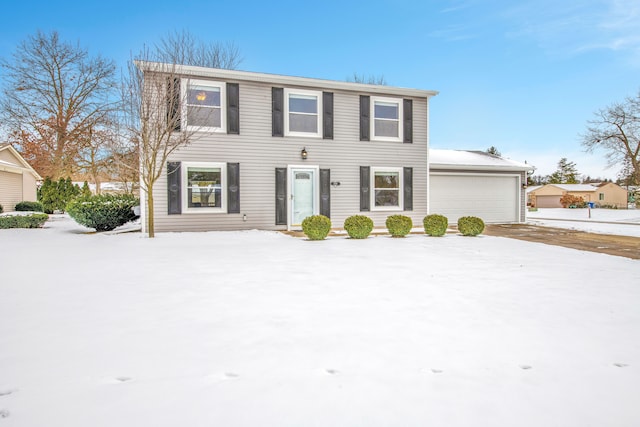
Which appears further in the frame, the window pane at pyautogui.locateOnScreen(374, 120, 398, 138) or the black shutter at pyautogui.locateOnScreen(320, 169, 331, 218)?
the window pane at pyautogui.locateOnScreen(374, 120, 398, 138)

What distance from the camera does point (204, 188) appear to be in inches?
421

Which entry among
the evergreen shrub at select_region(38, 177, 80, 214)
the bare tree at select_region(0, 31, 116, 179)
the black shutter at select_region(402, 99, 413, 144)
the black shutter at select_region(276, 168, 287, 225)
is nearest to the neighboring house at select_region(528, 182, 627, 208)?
the black shutter at select_region(402, 99, 413, 144)

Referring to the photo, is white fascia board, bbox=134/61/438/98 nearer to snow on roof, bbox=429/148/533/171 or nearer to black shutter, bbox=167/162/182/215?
black shutter, bbox=167/162/182/215

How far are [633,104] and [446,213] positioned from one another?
1660 centimetres

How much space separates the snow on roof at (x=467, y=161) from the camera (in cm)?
1455

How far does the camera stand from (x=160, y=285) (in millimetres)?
4461

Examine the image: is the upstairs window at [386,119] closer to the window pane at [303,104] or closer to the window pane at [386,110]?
the window pane at [386,110]

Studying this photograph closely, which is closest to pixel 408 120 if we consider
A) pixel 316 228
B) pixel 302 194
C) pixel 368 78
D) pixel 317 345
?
pixel 302 194

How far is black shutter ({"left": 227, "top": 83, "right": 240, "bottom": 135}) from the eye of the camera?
35.1ft

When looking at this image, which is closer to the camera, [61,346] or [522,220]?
[61,346]

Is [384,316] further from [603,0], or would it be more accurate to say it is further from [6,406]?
[603,0]

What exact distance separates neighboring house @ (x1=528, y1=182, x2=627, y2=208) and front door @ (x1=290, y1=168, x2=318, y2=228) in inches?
1525

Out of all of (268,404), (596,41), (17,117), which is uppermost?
(596,41)

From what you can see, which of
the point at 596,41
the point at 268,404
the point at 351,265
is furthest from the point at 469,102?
the point at 268,404
